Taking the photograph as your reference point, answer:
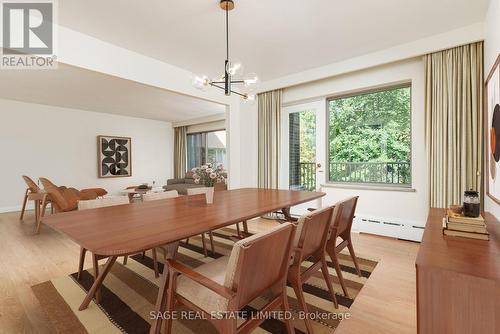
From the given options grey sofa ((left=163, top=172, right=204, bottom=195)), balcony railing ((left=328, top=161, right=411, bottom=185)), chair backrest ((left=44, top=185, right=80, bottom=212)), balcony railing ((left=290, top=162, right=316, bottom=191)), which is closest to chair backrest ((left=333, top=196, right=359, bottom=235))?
balcony railing ((left=328, top=161, right=411, bottom=185))

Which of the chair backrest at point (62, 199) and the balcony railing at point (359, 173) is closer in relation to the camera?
the balcony railing at point (359, 173)

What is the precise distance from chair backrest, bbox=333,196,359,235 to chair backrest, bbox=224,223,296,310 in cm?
81

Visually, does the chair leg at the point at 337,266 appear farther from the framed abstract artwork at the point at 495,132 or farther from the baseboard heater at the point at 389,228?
the baseboard heater at the point at 389,228

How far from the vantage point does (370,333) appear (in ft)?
4.95

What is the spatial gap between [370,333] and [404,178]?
2.42 metres

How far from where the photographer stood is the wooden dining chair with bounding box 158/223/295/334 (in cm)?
99

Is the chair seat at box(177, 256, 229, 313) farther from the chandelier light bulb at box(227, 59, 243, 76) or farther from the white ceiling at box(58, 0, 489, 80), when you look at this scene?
the white ceiling at box(58, 0, 489, 80)

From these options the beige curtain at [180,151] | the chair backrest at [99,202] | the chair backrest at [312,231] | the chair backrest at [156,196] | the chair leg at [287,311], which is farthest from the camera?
the beige curtain at [180,151]

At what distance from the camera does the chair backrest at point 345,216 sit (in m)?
1.89

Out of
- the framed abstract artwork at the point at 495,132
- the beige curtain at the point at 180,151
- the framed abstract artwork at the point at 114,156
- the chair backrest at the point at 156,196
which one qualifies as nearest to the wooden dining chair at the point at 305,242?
the framed abstract artwork at the point at 495,132

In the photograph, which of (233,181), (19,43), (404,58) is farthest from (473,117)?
(19,43)

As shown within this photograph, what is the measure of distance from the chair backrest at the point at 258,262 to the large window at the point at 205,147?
6663 millimetres

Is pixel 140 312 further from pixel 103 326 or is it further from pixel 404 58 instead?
pixel 404 58

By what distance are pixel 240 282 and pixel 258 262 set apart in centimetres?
12
